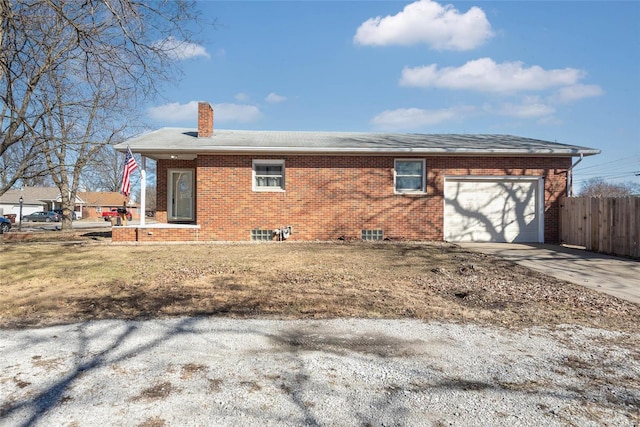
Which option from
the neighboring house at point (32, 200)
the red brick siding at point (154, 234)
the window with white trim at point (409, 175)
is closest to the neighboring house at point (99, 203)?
the neighboring house at point (32, 200)

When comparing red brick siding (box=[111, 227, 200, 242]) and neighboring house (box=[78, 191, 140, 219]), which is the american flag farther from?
neighboring house (box=[78, 191, 140, 219])

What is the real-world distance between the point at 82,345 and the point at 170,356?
0.96 m

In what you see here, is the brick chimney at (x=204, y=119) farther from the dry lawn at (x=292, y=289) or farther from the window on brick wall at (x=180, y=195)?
the dry lawn at (x=292, y=289)

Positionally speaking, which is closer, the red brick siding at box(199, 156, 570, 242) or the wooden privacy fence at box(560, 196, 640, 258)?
the wooden privacy fence at box(560, 196, 640, 258)

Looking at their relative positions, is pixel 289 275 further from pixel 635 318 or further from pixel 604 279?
pixel 604 279

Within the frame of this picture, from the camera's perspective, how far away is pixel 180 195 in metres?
14.4

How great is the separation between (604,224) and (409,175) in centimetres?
553

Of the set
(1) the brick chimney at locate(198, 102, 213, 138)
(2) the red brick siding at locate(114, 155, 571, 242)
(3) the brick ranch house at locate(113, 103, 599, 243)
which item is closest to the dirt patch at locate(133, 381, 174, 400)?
(3) the brick ranch house at locate(113, 103, 599, 243)

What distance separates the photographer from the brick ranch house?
12000mm

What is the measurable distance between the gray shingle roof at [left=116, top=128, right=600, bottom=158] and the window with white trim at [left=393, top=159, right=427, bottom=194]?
1.53 ft

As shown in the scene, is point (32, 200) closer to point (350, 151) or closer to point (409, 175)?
point (350, 151)

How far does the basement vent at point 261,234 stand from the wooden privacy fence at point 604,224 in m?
9.44

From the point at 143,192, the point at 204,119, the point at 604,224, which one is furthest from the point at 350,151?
the point at 604,224

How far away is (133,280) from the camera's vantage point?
248 inches
